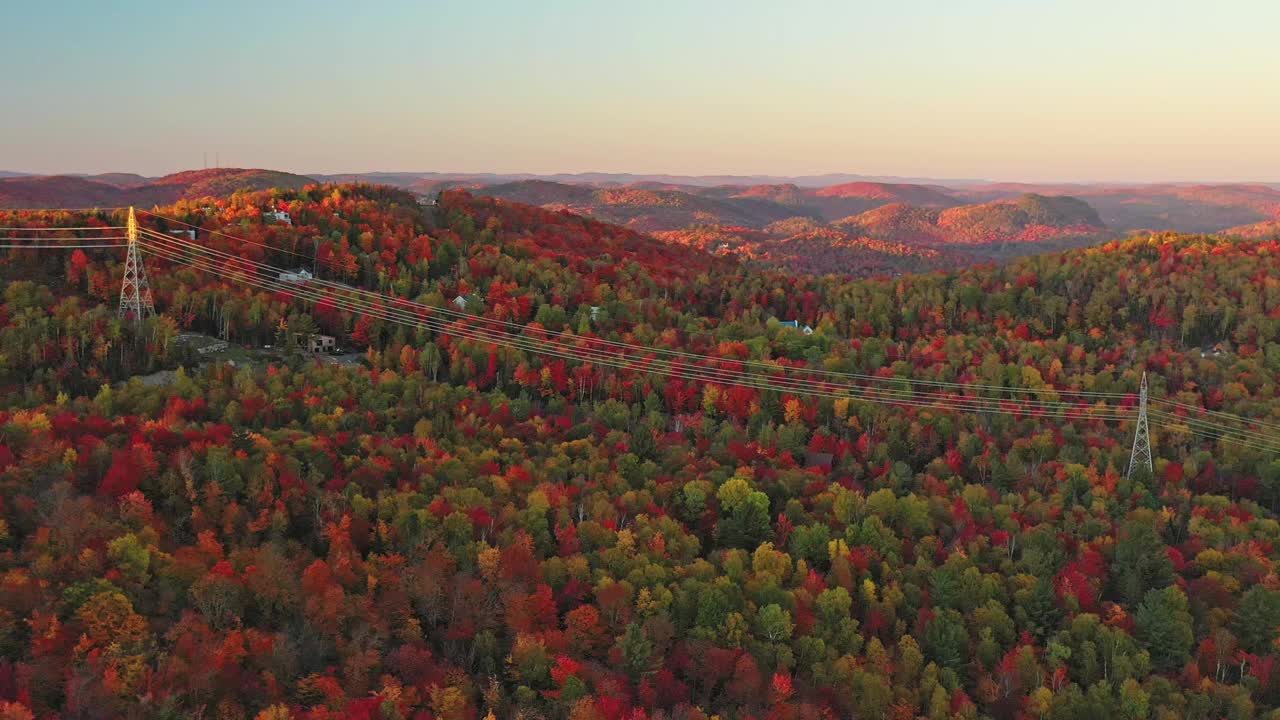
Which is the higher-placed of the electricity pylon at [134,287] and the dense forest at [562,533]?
the electricity pylon at [134,287]

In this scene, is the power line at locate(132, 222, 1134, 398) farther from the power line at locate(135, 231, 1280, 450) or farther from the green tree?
the green tree

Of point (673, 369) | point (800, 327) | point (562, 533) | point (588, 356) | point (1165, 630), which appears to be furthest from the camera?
point (800, 327)

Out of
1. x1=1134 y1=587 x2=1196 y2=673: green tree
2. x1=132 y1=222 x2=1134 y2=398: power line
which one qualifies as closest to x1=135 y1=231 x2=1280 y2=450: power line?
x1=132 y1=222 x2=1134 y2=398: power line

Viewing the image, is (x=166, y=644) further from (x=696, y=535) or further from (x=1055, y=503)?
(x=1055, y=503)

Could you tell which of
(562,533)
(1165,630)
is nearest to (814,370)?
(1165,630)

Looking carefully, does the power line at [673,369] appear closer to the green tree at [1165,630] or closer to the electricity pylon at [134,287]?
the electricity pylon at [134,287]

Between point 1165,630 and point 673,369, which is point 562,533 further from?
point 673,369

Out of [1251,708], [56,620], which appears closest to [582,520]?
[56,620]

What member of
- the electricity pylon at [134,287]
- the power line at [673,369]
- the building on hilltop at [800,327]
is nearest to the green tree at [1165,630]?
the power line at [673,369]
